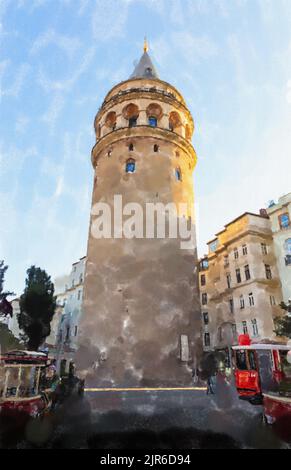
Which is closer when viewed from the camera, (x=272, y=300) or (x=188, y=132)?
(x=188, y=132)

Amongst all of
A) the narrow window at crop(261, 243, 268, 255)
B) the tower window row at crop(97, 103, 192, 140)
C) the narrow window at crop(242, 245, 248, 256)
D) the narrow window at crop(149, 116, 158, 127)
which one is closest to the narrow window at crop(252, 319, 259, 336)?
the narrow window at crop(242, 245, 248, 256)

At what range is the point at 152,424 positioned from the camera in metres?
11.6

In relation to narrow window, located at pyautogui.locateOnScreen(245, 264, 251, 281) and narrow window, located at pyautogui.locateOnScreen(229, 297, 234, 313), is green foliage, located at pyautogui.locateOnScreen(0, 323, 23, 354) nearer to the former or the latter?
narrow window, located at pyautogui.locateOnScreen(229, 297, 234, 313)

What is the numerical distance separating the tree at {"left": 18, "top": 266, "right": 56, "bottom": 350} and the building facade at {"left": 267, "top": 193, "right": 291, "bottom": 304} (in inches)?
966

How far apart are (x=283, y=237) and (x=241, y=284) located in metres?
6.23

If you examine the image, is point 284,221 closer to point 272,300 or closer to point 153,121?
point 272,300

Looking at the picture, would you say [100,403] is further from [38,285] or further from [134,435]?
[38,285]

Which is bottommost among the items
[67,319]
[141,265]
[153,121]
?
[67,319]

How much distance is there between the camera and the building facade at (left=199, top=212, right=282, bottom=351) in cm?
2819

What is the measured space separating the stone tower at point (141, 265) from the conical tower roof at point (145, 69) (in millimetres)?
2250

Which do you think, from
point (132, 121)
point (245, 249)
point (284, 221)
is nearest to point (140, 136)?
point (132, 121)

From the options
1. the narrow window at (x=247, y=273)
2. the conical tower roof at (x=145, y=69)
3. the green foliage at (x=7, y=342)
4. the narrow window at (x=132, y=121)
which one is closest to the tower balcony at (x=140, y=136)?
the narrow window at (x=132, y=121)
